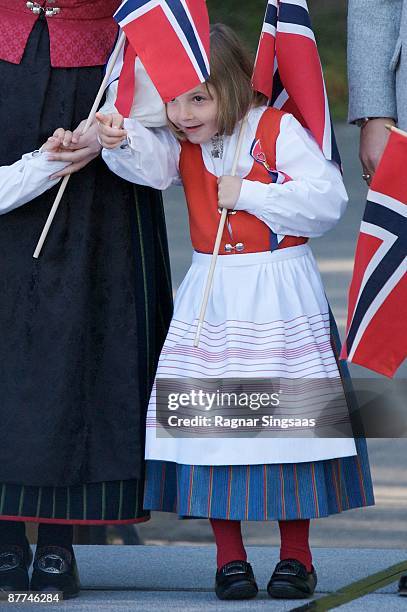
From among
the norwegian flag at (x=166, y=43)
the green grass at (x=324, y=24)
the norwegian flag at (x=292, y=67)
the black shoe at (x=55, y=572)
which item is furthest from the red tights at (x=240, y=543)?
the green grass at (x=324, y=24)

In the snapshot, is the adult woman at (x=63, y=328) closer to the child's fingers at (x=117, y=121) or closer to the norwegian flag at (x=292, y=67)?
the child's fingers at (x=117, y=121)

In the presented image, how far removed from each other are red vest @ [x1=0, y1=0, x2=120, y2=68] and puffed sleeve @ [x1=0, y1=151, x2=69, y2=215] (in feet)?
0.75

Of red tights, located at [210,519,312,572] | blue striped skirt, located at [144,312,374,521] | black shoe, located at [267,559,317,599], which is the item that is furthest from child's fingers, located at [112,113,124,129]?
black shoe, located at [267,559,317,599]

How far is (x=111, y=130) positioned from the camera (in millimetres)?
3248

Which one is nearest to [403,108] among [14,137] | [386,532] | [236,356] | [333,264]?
[236,356]

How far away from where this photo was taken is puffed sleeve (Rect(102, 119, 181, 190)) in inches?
131

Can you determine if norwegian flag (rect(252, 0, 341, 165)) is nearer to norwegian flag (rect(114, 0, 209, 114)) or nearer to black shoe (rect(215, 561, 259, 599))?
norwegian flag (rect(114, 0, 209, 114))

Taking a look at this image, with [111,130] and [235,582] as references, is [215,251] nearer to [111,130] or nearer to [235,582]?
[111,130]

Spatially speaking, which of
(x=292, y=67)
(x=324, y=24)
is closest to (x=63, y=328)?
(x=292, y=67)

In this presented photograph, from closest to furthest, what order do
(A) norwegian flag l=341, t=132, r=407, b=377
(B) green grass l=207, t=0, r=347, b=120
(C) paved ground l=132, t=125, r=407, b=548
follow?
1. (A) norwegian flag l=341, t=132, r=407, b=377
2. (C) paved ground l=132, t=125, r=407, b=548
3. (B) green grass l=207, t=0, r=347, b=120

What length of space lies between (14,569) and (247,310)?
2.51ft

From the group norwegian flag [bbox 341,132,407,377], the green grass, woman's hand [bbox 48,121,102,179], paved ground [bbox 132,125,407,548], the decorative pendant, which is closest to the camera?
norwegian flag [bbox 341,132,407,377]

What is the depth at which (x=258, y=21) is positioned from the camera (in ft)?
47.0

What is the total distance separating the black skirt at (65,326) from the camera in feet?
11.2
